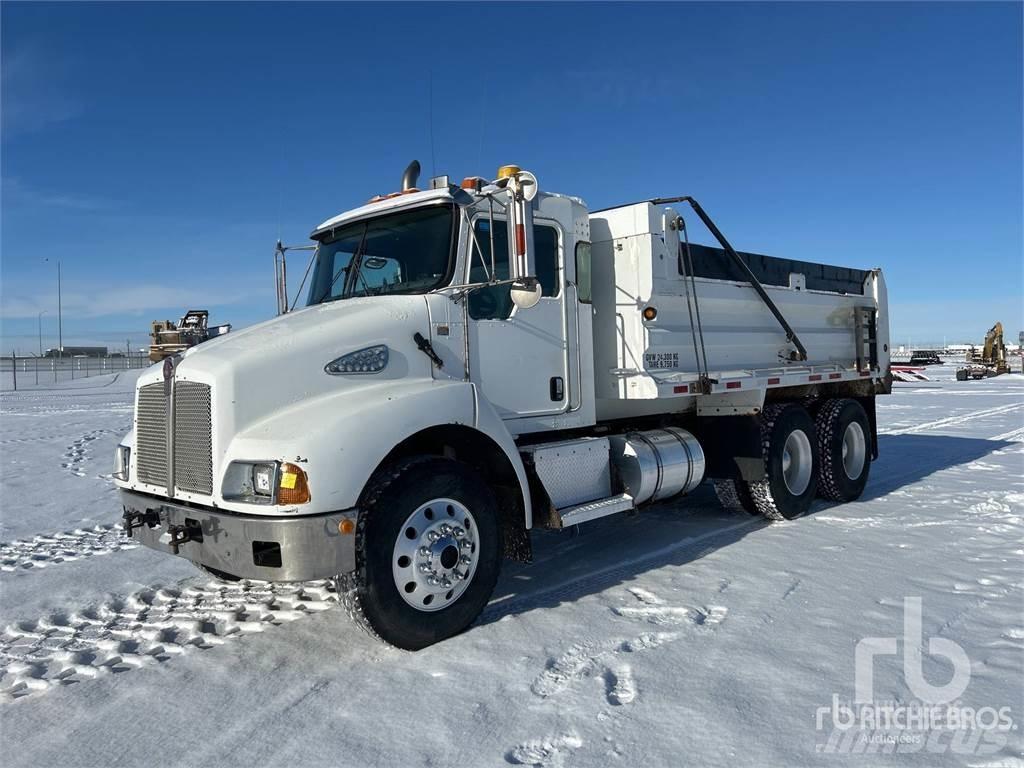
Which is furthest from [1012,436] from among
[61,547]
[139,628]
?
[61,547]

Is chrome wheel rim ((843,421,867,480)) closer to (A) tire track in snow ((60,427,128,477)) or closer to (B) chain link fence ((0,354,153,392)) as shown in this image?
(A) tire track in snow ((60,427,128,477))

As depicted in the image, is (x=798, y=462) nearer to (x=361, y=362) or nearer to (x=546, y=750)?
(x=361, y=362)

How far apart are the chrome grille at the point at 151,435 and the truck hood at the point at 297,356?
13.2 inches

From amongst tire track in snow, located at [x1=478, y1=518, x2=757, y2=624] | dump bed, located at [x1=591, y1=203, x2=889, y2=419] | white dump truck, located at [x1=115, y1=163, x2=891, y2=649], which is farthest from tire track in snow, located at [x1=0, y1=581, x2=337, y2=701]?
dump bed, located at [x1=591, y1=203, x2=889, y2=419]

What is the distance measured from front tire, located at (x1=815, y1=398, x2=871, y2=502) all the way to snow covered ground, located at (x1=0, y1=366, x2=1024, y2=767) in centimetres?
108

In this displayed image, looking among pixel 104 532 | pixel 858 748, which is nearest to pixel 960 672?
pixel 858 748

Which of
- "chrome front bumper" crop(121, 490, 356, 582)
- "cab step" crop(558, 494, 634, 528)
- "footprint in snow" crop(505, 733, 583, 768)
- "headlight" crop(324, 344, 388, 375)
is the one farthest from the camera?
"cab step" crop(558, 494, 634, 528)

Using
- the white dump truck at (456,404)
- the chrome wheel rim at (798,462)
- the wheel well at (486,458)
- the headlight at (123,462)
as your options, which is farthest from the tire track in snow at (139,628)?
the chrome wheel rim at (798,462)

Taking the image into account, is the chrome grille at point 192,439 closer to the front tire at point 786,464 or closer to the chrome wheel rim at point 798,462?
the front tire at point 786,464

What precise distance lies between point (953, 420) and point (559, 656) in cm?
1583

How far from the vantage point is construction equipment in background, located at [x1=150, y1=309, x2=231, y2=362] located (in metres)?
5.28

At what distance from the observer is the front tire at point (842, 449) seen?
7914mm

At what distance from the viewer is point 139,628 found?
4410 mm

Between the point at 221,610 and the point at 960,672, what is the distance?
4.25 m
